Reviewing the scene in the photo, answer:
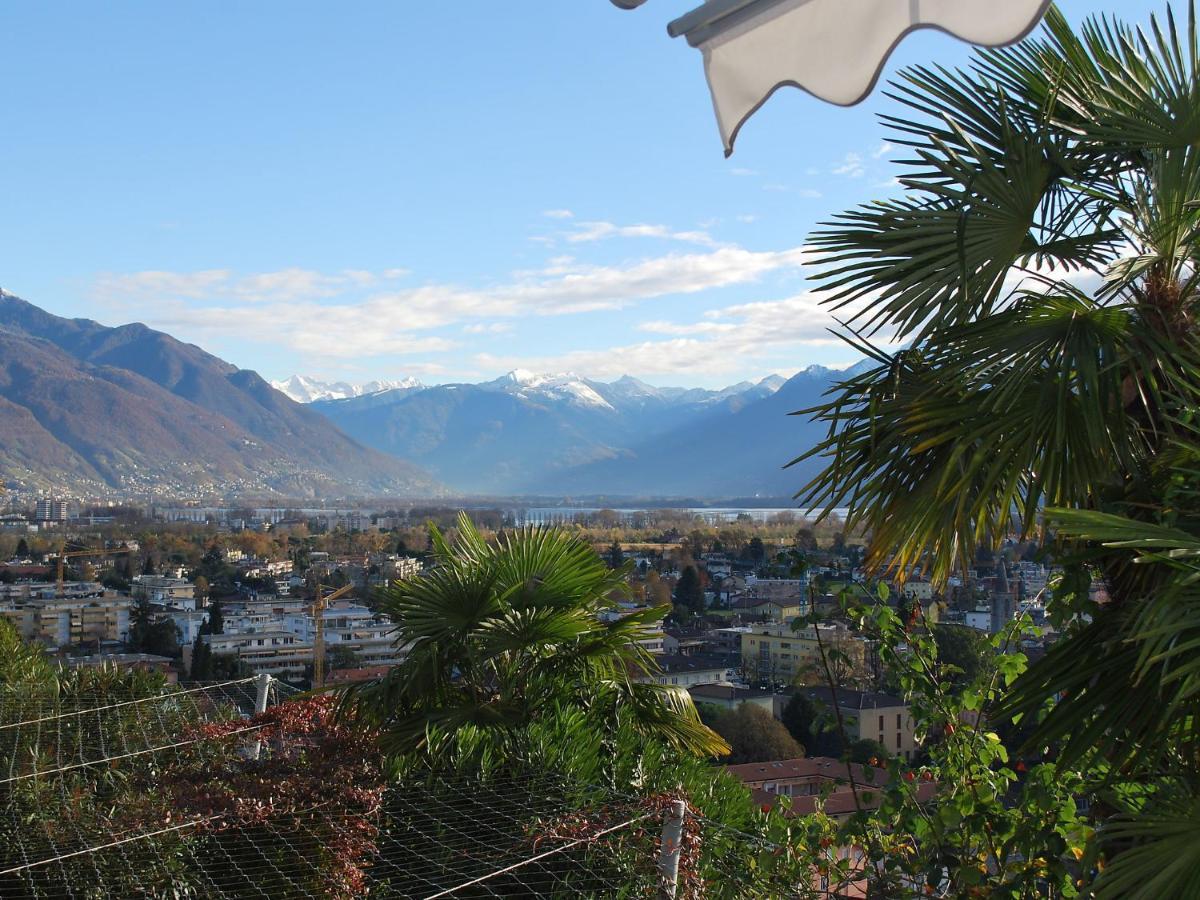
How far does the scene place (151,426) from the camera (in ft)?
336

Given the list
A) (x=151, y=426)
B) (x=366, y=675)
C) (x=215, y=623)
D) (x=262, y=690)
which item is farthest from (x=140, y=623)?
(x=151, y=426)

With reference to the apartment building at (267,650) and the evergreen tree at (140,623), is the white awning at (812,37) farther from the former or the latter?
the evergreen tree at (140,623)

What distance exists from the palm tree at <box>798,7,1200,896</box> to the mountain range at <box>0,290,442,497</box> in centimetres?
7357

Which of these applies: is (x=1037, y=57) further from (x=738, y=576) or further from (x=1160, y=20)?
(x=738, y=576)

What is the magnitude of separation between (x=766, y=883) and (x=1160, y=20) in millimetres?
2390

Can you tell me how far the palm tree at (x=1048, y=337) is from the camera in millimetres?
1997

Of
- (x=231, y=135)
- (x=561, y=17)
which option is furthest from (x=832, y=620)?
(x=231, y=135)

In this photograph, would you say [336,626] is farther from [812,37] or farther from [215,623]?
[812,37]

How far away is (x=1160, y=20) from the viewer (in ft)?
9.19

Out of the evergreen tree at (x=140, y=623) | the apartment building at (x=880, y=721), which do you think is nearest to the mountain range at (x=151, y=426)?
the evergreen tree at (x=140, y=623)

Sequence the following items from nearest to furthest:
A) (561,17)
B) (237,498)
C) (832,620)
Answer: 1. (832,620)
2. (561,17)
3. (237,498)

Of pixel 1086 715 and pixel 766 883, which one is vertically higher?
pixel 1086 715

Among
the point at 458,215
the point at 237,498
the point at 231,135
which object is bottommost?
the point at 237,498

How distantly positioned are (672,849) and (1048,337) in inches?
55.3
